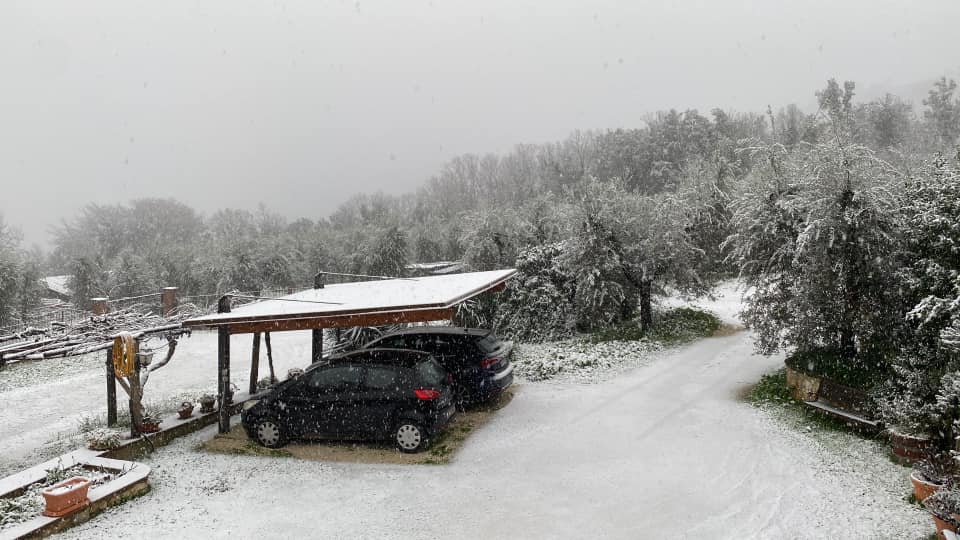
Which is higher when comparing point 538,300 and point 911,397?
point 538,300

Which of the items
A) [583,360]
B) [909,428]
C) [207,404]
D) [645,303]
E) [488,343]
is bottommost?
[207,404]

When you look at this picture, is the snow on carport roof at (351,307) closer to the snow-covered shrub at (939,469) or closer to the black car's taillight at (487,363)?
the black car's taillight at (487,363)

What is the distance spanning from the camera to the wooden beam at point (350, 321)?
8305 mm

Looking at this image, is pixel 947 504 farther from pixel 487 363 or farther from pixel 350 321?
pixel 350 321

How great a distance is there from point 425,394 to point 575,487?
250 centimetres

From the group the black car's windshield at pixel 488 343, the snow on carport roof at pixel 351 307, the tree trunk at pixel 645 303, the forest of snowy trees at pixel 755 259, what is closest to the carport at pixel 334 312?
the snow on carport roof at pixel 351 307

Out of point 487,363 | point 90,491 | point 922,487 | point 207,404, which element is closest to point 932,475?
point 922,487

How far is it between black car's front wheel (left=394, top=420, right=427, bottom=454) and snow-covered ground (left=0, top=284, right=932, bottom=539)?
1.57 ft

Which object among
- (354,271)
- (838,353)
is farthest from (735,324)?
(354,271)

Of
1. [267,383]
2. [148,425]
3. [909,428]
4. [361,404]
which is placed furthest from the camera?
[267,383]

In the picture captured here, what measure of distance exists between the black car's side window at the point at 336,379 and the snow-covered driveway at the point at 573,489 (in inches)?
43.5

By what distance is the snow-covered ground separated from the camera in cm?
584

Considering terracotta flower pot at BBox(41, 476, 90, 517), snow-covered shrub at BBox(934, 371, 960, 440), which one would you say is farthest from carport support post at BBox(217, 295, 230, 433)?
snow-covered shrub at BBox(934, 371, 960, 440)

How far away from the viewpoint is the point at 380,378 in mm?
8367
